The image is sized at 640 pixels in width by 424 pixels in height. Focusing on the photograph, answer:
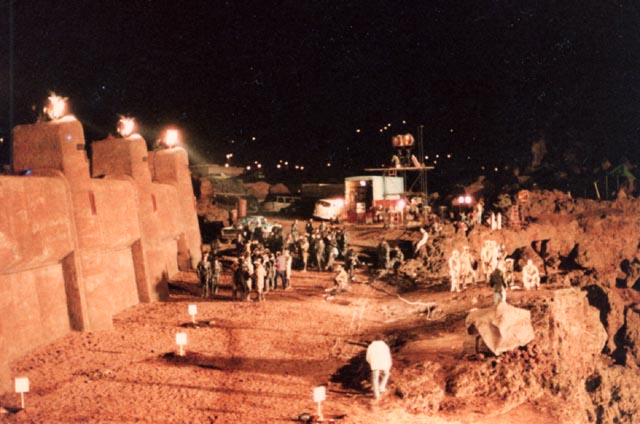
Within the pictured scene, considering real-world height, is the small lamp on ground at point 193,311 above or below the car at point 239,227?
below

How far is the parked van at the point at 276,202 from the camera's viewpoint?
5281 centimetres

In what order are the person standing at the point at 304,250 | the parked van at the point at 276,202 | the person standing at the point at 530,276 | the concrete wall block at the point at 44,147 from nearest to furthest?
the concrete wall block at the point at 44,147, the person standing at the point at 530,276, the person standing at the point at 304,250, the parked van at the point at 276,202

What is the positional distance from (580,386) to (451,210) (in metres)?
29.9

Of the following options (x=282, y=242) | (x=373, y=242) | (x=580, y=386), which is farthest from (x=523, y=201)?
(x=580, y=386)

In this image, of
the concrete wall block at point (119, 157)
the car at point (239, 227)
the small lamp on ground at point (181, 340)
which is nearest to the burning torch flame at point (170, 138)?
the concrete wall block at point (119, 157)

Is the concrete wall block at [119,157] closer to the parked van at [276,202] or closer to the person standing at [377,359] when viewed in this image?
the person standing at [377,359]

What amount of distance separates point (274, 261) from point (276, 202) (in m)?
31.5

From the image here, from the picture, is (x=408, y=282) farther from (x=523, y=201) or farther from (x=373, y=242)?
(x=523, y=201)

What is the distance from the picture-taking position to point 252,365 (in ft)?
47.2

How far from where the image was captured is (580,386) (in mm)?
17328

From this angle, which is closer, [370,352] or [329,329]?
[370,352]

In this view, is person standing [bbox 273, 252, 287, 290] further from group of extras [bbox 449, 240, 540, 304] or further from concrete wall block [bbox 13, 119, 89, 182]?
concrete wall block [bbox 13, 119, 89, 182]

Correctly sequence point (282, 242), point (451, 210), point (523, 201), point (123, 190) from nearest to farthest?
point (123, 190), point (282, 242), point (523, 201), point (451, 210)

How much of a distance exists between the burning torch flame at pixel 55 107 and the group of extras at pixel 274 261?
8067 mm
